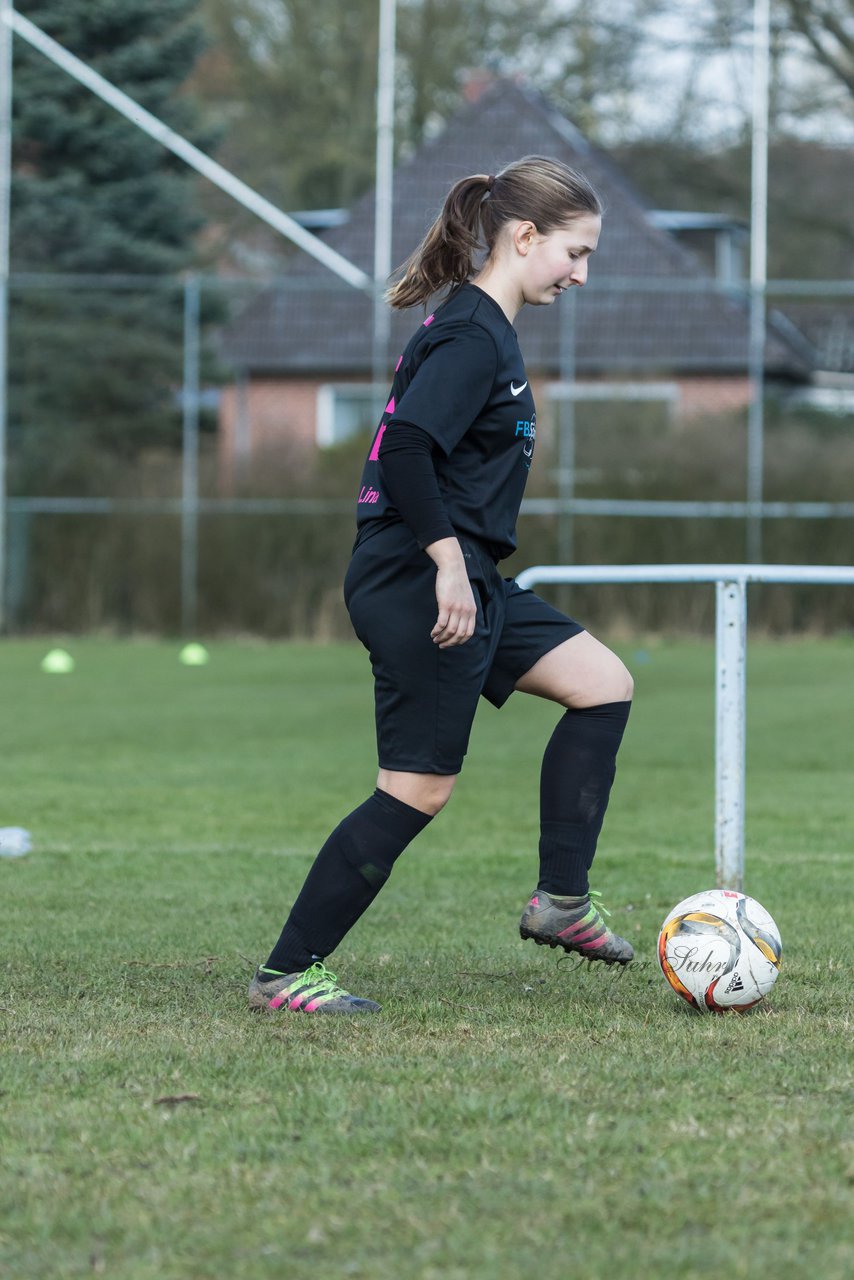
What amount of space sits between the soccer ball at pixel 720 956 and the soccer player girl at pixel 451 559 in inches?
9.4

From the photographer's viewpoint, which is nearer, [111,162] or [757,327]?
[757,327]

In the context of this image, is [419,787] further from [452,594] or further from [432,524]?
[432,524]

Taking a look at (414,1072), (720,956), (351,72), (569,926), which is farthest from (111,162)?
(414,1072)

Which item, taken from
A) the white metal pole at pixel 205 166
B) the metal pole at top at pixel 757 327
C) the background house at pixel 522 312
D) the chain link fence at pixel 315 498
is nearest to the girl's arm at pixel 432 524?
the chain link fence at pixel 315 498

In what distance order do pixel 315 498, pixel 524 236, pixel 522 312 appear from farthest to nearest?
pixel 522 312, pixel 315 498, pixel 524 236

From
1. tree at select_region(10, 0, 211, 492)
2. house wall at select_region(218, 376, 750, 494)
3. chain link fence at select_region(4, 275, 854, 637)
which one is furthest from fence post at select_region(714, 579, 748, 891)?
tree at select_region(10, 0, 211, 492)

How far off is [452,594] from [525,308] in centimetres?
2441

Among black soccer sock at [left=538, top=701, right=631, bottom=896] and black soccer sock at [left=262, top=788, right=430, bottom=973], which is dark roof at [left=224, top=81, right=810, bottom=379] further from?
black soccer sock at [left=262, top=788, right=430, bottom=973]

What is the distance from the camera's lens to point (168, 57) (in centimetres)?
2447

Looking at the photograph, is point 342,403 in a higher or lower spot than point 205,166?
lower

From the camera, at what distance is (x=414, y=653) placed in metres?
3.90

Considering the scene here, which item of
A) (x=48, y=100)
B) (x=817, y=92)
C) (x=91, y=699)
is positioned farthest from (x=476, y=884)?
(x=817, y=92)

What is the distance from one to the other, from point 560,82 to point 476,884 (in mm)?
26109

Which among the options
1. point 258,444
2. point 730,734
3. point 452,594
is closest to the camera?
point 452,594
